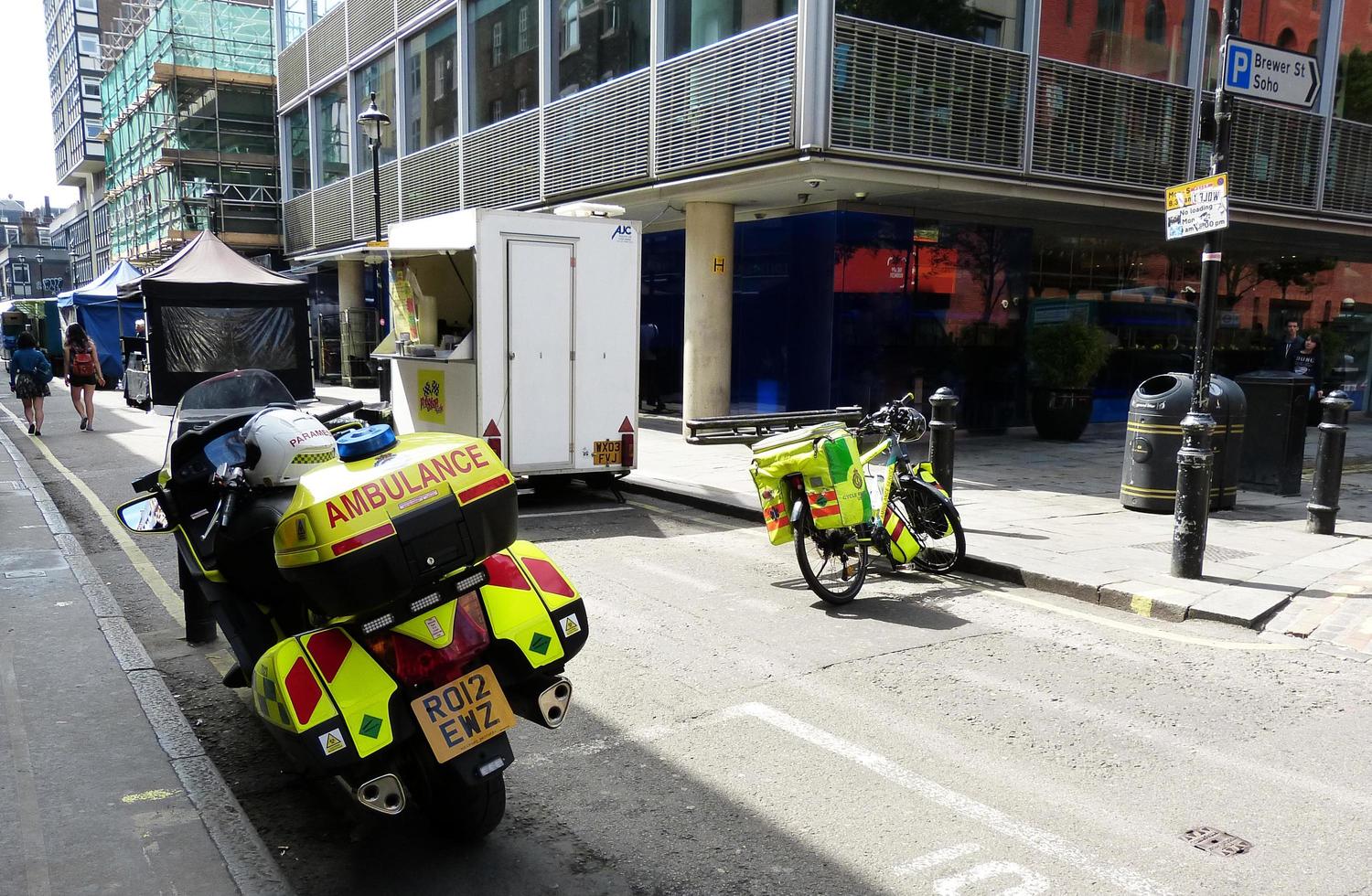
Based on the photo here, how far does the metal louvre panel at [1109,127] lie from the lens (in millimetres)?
13352

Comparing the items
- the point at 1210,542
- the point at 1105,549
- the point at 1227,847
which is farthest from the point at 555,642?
the point at 1210,542

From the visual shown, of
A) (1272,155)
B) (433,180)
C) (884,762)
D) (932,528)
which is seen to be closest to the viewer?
(884,762)

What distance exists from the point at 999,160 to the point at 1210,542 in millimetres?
6610

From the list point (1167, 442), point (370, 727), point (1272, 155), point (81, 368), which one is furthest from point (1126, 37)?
point (81, 368)

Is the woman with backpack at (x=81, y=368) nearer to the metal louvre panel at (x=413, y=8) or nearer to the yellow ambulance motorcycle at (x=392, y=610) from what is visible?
the metal louvre panel at (x=413, y=8)

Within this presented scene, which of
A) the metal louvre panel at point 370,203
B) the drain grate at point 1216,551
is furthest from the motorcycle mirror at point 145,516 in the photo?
the metal louvre panel at point 370,203

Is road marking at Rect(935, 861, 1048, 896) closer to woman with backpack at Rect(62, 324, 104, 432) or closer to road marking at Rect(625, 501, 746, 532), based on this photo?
road marking at Rect(625, 501, 746, 532)

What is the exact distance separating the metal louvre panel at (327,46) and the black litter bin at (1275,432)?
2447 cm

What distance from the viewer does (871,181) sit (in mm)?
12594

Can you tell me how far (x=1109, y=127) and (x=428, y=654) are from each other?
542 inches

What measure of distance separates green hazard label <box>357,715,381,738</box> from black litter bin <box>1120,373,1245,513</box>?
27.0 feet

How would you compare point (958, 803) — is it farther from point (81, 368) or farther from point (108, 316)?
point (108, 316)

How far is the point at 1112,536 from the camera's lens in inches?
327

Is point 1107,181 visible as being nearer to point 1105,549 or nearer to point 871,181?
point 871,181
